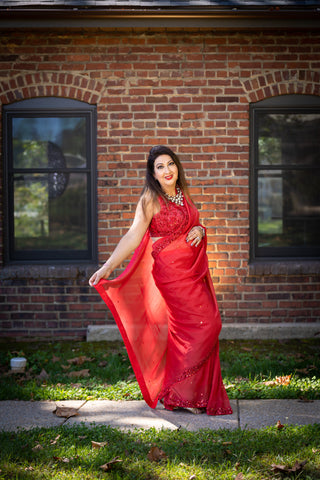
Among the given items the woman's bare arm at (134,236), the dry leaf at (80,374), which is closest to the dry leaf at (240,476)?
the woman's bare arm at (134,236)

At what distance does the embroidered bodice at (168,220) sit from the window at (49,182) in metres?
2.42

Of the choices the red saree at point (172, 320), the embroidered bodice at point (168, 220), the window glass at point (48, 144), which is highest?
the window glass at point (48, 144)

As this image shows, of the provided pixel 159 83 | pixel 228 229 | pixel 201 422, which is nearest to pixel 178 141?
pixel 159 83

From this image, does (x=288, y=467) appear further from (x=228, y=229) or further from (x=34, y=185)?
(x=34, y=185)

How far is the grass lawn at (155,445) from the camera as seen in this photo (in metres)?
3.20

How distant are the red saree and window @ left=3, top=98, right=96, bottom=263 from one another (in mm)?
2347

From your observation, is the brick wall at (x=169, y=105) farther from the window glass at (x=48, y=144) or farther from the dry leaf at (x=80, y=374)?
the dry leaf at (x=80, y=374)

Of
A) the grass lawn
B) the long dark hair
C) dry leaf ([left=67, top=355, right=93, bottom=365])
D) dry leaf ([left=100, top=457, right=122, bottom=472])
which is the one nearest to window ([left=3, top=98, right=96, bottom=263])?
dry leaf ([left=67, top=355, right=93, bottom=365])

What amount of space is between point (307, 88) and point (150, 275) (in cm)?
334

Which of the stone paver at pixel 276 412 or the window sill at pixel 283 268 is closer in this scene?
the stone paver at pixel 276 412

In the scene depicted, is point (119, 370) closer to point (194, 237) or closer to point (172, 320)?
point (172, 320)

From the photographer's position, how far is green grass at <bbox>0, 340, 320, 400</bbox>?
4672 mm

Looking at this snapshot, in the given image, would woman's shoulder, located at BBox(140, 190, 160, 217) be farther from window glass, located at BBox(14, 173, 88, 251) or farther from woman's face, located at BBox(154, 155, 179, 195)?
window glass, located at BBox(14, 173, 88, 251)

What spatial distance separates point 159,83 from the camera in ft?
21.5
